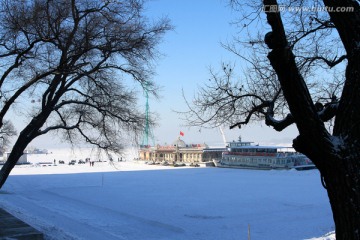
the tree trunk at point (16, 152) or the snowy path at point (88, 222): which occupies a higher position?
the tree trunk at point (16, 152)

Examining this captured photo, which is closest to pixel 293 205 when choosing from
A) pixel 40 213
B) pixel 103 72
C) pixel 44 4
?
pixel 40 213

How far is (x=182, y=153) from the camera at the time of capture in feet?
266

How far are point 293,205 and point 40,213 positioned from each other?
12446mm

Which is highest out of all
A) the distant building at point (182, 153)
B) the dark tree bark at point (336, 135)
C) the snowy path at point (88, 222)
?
the distant building at point (182, 153)

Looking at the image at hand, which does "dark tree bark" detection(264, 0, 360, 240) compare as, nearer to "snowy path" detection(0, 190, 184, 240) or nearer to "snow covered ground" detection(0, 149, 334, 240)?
"snow covered ground" detection(0, 149, 334, 240)

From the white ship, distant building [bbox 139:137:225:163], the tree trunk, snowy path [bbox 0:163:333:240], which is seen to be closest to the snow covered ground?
snowy path [bbox 0:163:333:240]

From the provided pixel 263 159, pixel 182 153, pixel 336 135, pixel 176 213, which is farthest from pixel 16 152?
pixel 182 153

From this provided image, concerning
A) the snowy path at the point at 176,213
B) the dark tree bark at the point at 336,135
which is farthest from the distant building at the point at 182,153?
the dark tree bark at the point at 336,135

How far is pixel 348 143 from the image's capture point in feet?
12.5

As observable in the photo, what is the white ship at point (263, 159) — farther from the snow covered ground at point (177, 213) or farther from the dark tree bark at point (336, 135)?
the dark tree bark at point (336, 135)

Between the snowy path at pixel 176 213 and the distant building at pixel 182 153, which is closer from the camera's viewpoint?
the snowy path at pixel 176 213

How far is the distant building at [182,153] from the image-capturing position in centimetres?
7756

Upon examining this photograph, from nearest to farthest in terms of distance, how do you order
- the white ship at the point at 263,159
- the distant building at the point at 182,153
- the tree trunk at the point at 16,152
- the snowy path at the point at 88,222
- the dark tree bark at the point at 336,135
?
the dark tree bark at the point at 336,135 → the tree trunk at the point at 16,152 → the snowy path at the point at 88,222 → the white ship at the point at 263,159 → the distant building at the point at 182,153

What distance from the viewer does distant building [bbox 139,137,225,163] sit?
77562mm
